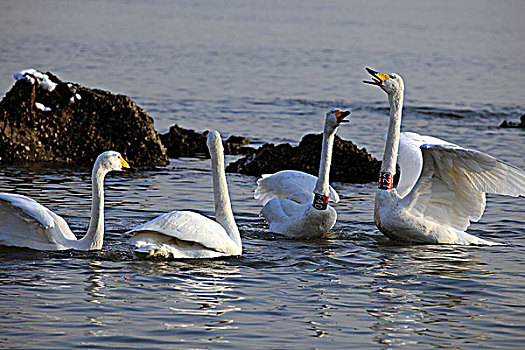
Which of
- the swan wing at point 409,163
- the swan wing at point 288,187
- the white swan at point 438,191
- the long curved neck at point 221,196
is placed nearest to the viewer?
the long curved neck at point 221,196

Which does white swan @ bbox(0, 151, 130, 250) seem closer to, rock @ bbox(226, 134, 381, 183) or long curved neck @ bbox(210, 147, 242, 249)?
long curved neck @ bbox(210, 147, 242, 249)

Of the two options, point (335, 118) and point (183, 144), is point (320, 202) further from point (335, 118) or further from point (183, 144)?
point (183, 144)

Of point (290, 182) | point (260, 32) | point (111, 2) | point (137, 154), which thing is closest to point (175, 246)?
point (290, 182)

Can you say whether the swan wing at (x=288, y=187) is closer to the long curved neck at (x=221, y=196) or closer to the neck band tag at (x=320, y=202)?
the neck band tag at (x=320, y=202)

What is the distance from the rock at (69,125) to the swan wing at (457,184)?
605cm

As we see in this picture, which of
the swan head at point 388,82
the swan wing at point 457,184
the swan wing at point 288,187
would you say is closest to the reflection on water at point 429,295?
the swan wing at point 457,184

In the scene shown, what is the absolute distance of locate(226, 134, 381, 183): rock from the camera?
1388cm

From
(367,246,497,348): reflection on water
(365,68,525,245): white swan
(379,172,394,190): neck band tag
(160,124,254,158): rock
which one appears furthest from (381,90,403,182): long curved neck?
(160,124,254,158): rock

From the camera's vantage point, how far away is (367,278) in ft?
26.7

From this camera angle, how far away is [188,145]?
16.4 m

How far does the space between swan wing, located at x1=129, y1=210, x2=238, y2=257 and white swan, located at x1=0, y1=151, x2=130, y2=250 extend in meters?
0.56

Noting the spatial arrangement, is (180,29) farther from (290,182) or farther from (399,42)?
(290,182)

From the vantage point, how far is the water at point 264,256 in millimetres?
6551

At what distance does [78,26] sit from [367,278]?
1587 inches
